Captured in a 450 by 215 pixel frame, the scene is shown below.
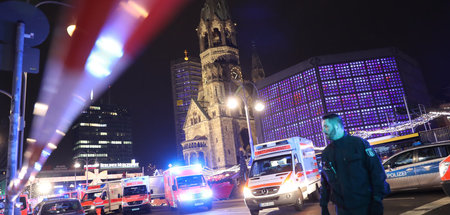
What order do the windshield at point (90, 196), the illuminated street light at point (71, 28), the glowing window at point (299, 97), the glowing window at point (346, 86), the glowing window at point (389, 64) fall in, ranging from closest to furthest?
1. the illuminated street light at point (71, 28)
2. the windshield at point (90, 196)
3. the glowing window at point (346, 86)
4. the glowing window at point (389, 64)
5. the glowing window at point (299, 97)

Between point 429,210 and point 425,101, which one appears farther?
point 425,101

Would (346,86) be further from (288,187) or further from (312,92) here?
(288,187)

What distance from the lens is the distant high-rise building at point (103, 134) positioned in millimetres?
130625

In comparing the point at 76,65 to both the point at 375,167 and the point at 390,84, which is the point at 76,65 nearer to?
the point at 375,167

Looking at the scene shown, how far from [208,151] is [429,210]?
63.7 m

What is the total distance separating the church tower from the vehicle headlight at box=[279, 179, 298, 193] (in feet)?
189

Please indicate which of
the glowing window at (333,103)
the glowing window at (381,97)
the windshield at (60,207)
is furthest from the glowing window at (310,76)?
the windshield at (60,207)

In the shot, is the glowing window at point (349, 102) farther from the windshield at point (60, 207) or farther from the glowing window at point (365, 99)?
the windshield at point (60, 207)

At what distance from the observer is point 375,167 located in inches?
128

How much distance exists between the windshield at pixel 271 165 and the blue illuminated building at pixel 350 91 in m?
53.9

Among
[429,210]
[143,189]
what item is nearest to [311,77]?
[143,189]

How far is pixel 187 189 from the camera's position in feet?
53.7

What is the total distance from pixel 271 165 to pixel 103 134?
140 meters

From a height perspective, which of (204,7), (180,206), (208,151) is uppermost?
(204,7)
